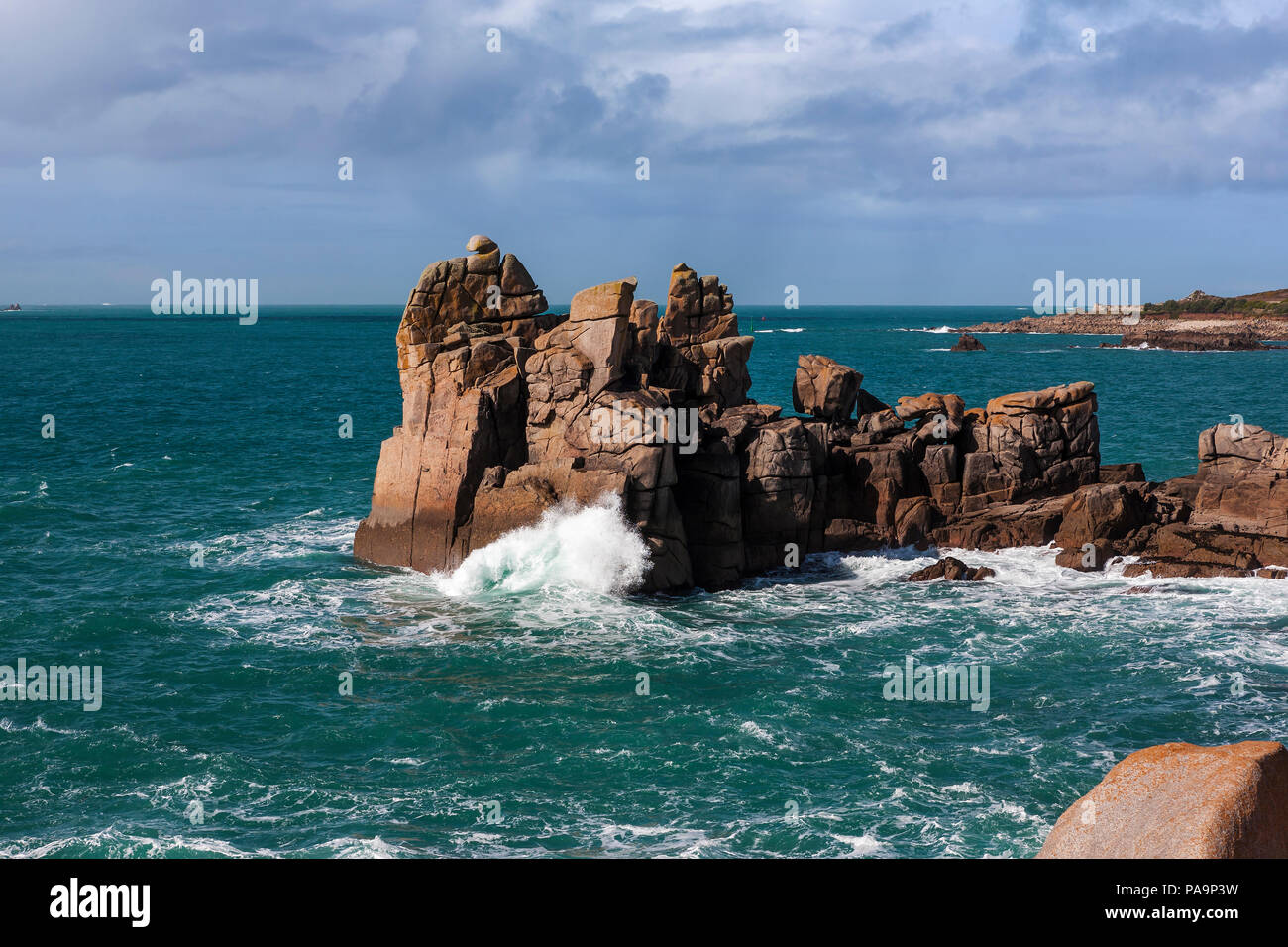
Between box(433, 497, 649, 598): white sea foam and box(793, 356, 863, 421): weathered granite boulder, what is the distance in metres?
12.9

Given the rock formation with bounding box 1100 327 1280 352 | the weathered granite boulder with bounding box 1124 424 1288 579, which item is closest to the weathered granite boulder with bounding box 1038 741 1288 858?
the weathered granite boulder with bounding box 1124 424 1288 579

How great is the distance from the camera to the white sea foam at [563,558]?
36.8 m

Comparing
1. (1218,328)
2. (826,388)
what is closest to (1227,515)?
(826,388)

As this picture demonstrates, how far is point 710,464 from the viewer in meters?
39.7

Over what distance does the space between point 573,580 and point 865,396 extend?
1814 cm

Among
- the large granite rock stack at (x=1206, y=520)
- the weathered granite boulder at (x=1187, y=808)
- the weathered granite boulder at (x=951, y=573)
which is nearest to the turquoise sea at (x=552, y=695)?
the weathered granite boulder at (x=951, y=573)

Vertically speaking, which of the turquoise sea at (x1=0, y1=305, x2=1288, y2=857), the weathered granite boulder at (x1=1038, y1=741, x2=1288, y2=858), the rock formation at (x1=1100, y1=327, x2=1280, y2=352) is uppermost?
the rock formation at (x1=1100, y1=327, x2=1280, y2=352)

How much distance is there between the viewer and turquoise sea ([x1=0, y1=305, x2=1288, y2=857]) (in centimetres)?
2234

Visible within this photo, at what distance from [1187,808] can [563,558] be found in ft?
93.3

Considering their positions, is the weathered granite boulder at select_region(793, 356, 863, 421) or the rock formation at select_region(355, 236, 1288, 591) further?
the weathered granite boulder at select_region(793, 356, 863, 421)

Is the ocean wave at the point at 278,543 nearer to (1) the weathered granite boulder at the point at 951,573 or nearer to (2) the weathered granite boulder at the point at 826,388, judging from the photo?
(2) the weathered granite boulder at the point at 826,388

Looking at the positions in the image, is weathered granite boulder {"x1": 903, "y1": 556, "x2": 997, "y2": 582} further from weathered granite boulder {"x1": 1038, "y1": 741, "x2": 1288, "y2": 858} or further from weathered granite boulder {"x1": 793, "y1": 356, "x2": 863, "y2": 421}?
weathered granite boulder {"x1": 1038, "y1": 741, "x2": 1288, "y2": 858}
